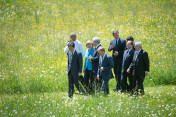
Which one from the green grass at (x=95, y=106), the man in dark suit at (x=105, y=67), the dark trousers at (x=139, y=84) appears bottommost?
the green grass at (x=95, y=106)

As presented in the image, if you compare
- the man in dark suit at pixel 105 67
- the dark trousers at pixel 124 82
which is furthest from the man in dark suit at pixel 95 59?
the dark trousers at pixel 124 82

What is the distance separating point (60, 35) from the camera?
18.0 meters

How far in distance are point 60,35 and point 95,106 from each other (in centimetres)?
1142

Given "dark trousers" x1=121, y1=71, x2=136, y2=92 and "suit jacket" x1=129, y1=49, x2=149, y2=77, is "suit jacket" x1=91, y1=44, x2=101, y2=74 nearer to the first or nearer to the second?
"dark trousers" x1=121, y1=71, x2=136, y2=92

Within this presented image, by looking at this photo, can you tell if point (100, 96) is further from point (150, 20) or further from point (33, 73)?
point (150, 20)

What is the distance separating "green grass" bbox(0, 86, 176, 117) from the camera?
6.69 metres

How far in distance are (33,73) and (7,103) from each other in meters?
4.07

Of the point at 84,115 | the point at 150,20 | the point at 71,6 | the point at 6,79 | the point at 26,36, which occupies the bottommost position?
the point at 84,115

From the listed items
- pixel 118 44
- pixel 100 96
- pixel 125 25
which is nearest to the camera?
pixel 100 96

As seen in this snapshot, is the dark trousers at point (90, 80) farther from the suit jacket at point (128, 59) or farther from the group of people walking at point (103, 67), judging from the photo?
the suit jacket at point (128, 59)

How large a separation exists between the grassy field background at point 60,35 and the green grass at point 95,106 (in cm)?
8

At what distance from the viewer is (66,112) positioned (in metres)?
6.92

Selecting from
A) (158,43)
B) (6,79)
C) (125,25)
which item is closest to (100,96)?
(6,79)

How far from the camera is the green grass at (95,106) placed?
6.69 meters
